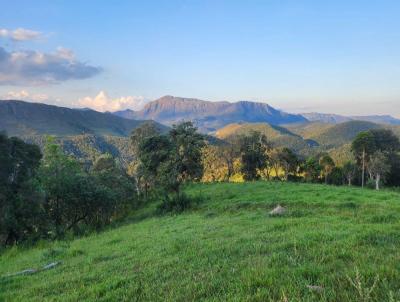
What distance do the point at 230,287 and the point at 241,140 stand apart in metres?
76.6

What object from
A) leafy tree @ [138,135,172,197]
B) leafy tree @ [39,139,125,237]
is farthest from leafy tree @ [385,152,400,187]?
leafy tree @ [39,139,125,237]

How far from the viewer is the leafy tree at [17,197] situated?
34812mm

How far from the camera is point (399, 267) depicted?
841 cm

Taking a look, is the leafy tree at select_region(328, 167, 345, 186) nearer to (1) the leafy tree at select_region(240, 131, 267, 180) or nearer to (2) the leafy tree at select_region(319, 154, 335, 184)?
(2) the leafy tree at select_region(319, 154, 335, 184)

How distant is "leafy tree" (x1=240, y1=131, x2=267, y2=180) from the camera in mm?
82750

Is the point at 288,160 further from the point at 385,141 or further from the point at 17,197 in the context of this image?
the point at 17,197

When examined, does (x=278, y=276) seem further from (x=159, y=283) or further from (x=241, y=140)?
(x=241, y=140)

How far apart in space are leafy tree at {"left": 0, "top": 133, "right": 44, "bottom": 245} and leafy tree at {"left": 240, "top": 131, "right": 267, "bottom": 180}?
172 ft

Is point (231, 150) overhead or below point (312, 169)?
overhead

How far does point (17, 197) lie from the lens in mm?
35250

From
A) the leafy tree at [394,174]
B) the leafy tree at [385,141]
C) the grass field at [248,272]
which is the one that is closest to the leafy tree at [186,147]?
the grass field at [248,272]

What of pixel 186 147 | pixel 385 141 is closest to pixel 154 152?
pixel 186 147

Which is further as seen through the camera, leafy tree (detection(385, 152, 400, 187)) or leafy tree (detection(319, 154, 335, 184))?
leafy tree (detection(319, 154, 335, 184))

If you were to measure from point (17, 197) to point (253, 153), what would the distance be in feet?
182
